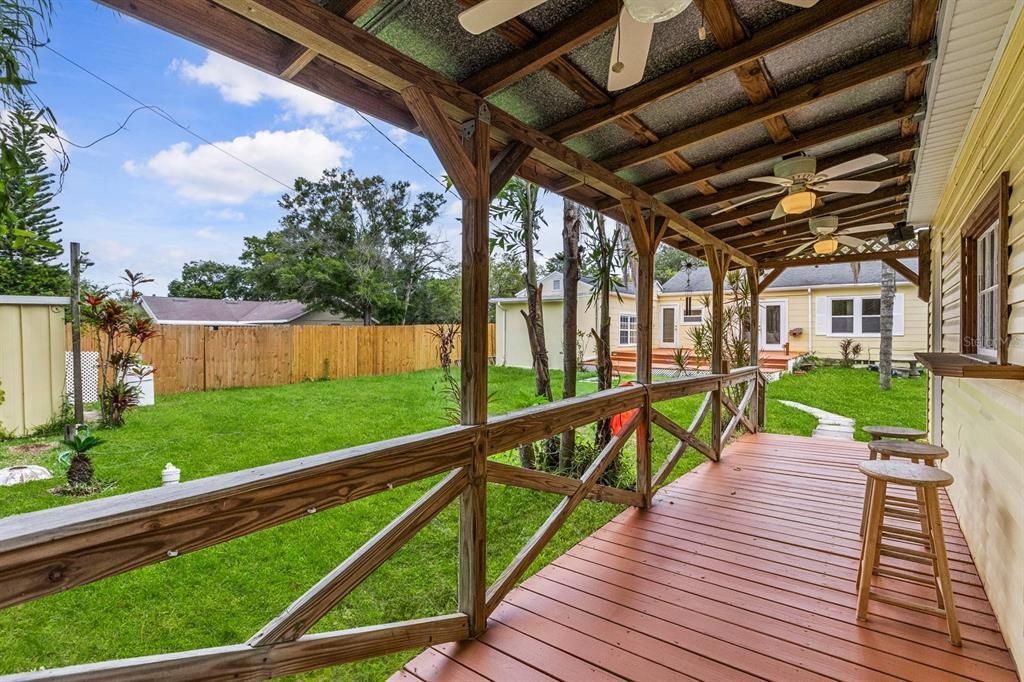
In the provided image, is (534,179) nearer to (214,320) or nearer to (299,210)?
(299,210)

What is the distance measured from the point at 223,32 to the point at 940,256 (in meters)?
5.80

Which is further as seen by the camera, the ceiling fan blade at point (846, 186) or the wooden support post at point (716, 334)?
the wooden support post at point (716, 334)

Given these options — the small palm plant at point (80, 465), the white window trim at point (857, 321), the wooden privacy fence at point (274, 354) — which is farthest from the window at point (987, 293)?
the white window trim at point (857, 321)

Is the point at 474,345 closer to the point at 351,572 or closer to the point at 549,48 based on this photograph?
the point at 351,572

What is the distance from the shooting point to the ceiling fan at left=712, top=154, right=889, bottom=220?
3005mm

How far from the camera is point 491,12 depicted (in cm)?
134

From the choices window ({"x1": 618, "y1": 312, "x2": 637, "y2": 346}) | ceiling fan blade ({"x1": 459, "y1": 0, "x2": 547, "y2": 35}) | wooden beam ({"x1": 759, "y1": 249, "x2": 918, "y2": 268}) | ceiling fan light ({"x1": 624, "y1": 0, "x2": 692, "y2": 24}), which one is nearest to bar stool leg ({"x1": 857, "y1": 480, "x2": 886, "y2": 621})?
ceiling fan light ({"x1": 624, "y1": 0, "x2": 692, "y2": 24})

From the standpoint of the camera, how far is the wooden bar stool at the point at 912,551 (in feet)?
6.74

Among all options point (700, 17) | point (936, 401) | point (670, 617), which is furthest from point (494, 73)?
point (936, 401)

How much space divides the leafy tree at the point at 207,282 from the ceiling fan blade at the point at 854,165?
21.0m

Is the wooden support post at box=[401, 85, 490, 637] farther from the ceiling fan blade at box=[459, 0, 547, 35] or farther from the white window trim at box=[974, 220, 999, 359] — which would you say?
the white window trim at box=[974, 220, 999, 359]

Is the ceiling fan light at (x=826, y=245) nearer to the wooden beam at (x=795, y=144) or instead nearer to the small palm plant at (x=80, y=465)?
the wooden beam at (x=795, y=144)

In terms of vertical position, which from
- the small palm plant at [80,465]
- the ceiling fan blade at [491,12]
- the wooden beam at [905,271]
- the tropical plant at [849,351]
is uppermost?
the ceiling fan blade at [491,12]

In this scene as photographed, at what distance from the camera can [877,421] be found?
689 cm
